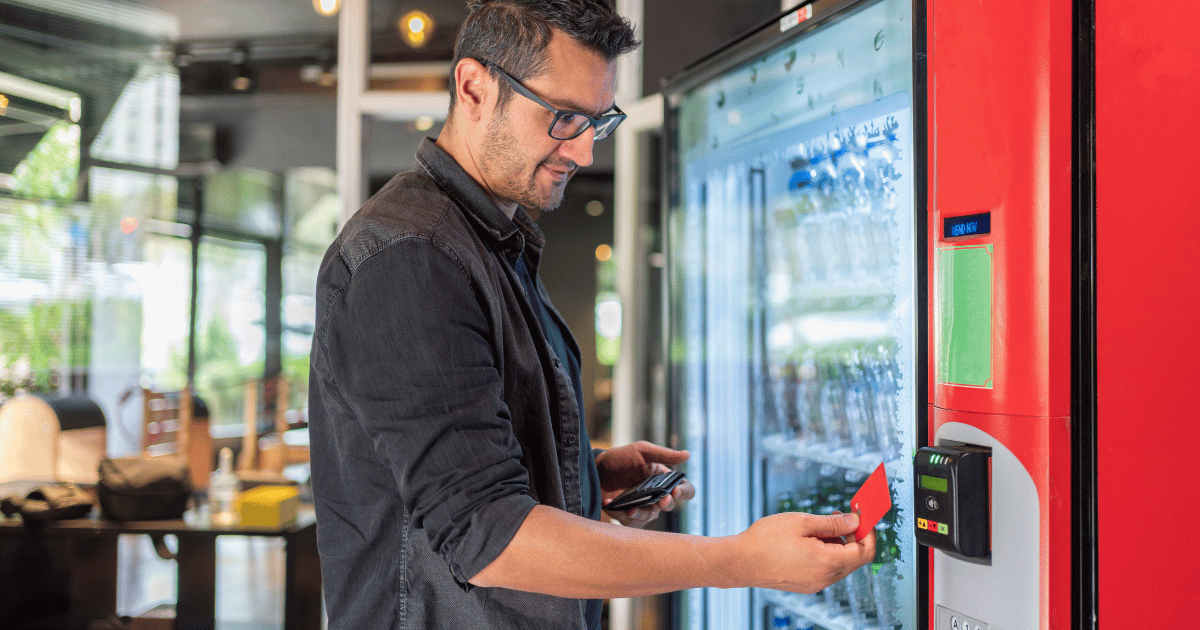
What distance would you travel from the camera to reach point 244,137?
4.21 meters

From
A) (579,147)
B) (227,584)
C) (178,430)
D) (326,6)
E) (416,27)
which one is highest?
(326,6)

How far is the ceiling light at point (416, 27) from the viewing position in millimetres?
3160

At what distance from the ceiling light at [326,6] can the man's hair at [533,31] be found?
8.16 feet

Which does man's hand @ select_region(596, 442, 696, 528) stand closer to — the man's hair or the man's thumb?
the man's thumb

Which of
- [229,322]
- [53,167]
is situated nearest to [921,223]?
[53,167]

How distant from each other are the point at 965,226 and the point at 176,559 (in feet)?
9.84

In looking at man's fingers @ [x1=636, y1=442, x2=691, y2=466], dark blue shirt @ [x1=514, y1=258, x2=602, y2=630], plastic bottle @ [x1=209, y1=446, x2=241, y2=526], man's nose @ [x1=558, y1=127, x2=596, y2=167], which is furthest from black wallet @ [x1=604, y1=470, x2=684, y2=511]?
plastic bottle @ [x1=209, y1=446, x2=241, y2=526]

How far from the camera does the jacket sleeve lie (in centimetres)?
90

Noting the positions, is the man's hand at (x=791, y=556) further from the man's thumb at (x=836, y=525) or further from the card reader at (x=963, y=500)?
the card reader at (x=963, y=500)

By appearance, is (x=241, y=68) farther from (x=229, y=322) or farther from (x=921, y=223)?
(x=921, y=223)

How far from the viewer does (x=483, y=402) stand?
3.01ft

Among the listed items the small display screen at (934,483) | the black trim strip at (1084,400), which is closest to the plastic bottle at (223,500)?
→ the small display screen at (934,483)

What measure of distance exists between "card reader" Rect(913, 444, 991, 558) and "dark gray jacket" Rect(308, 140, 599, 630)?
50 cm

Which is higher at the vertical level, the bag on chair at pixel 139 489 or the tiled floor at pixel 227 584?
the bag on chair at pixel 139 489
